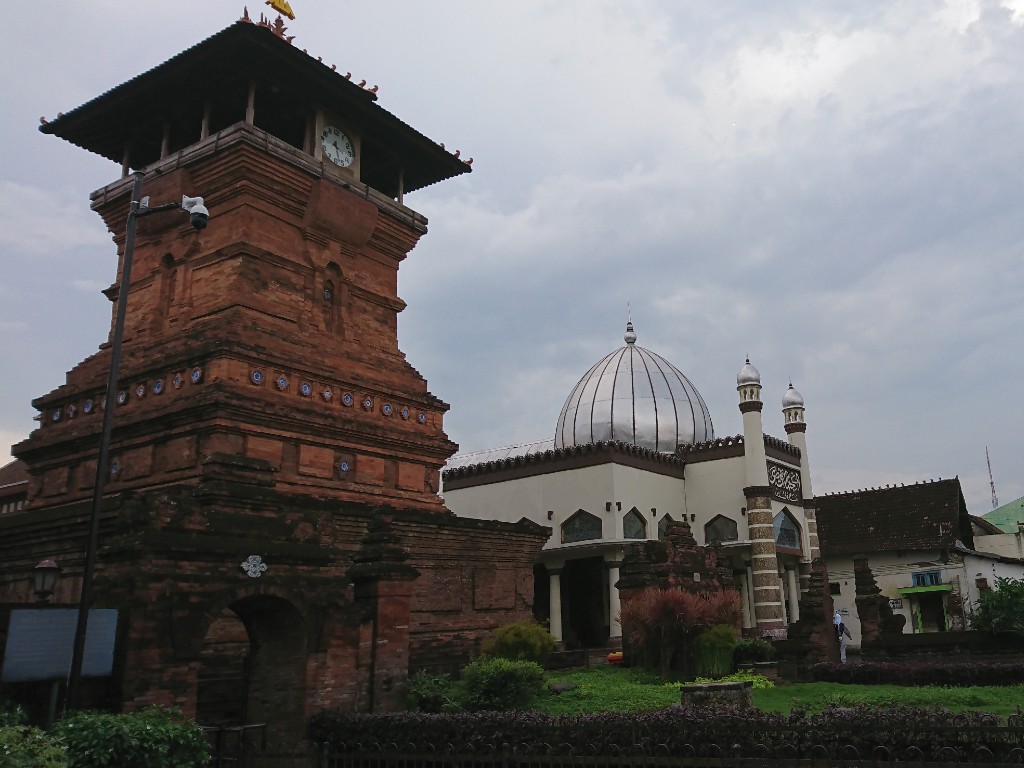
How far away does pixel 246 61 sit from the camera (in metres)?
19.3

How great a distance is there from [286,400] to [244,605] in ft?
22.0

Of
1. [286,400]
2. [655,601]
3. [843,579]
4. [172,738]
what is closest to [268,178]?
[286,400]

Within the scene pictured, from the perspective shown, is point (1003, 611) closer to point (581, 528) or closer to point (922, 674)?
point (922, 674)

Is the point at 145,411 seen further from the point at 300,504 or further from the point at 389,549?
the point at 389,549

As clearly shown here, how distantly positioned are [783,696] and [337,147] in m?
16.2

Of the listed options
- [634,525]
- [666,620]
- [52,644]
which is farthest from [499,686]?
[634,525]

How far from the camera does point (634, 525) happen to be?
104 ft

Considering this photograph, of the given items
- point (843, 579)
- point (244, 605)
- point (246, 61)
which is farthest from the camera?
point (843, 579)

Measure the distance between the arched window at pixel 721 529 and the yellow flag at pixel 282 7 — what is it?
23.6 meters

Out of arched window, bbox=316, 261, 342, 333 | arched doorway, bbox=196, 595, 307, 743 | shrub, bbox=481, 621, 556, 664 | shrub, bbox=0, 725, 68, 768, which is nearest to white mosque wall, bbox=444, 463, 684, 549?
arched window, bbox=316, 261, 342, 333

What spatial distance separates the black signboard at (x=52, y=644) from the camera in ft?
30.6

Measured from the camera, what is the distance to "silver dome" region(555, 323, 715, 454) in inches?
1427

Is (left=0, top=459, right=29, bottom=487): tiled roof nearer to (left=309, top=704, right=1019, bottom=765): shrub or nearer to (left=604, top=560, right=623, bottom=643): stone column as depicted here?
(left=604, top=560, right=623, bottom=643): stone column

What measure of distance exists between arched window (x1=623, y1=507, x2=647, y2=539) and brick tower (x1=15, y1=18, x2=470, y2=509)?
1143 centimetres
